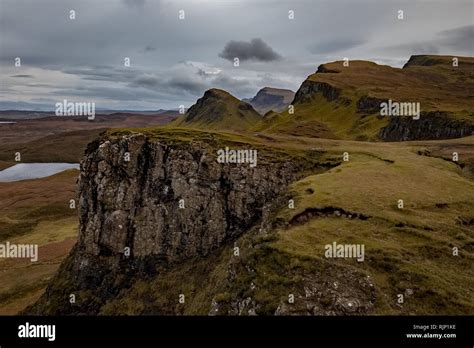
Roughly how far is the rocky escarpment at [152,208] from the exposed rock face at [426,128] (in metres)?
82.2

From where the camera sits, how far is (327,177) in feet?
186

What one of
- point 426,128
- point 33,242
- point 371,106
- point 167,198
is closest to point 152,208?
point 167,198

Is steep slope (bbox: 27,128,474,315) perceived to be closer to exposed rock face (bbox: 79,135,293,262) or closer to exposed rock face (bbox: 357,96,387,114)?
exposed rock face (bbox: 79,135,293,262)

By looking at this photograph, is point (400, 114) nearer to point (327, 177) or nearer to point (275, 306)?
point (327, 177)

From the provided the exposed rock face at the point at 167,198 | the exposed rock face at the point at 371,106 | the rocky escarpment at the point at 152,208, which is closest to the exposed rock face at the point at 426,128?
the exposed rock face at the point at 371,106

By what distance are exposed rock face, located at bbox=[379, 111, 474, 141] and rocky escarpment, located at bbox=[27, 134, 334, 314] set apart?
8220 centimetres

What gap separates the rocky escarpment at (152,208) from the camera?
71.8 metres

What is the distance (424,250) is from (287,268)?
1301 cm

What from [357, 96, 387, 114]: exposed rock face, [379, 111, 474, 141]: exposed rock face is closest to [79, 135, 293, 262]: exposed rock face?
[379, 111, 474, 141]: exposed rock face

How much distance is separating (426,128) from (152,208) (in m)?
109

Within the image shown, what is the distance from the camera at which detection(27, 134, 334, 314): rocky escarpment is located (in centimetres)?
7175

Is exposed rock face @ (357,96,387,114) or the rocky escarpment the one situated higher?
exposed rock face @ (357,96,387,114)

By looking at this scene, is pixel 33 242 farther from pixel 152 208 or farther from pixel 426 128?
pixel 426 128

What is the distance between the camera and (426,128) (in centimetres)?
13962
